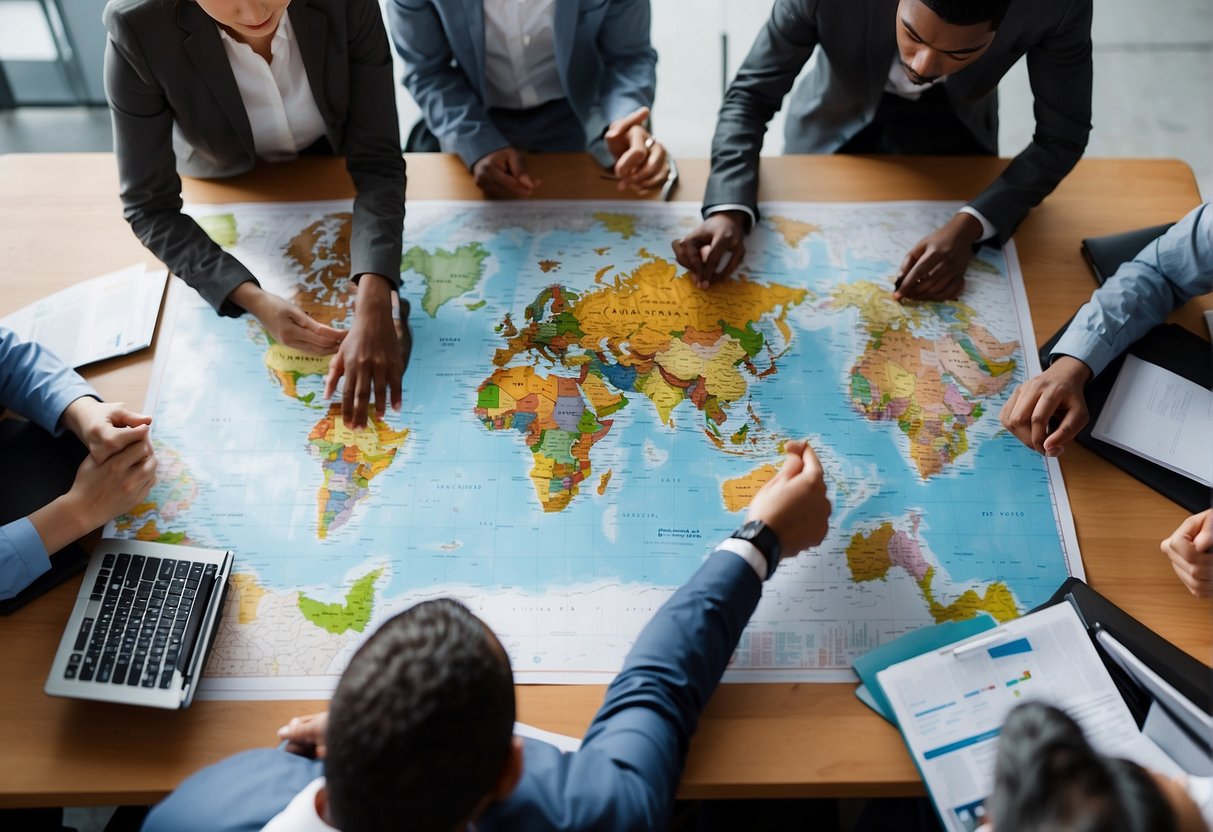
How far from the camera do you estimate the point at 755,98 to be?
1.69 meters

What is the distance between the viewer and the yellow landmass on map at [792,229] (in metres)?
1.59

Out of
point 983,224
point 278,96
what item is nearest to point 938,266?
point 983,224

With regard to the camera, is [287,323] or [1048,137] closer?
[287,323]

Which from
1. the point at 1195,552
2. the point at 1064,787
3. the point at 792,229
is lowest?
the point at 1195,552

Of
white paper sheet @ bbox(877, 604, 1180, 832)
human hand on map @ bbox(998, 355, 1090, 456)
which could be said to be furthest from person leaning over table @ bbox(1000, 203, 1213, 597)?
white paper sheet @ bbox(877, 604, 1180, 832)

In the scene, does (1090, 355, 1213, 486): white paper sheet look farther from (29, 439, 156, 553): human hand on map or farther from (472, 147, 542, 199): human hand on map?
(29, 439, 156, 553): human hand on map

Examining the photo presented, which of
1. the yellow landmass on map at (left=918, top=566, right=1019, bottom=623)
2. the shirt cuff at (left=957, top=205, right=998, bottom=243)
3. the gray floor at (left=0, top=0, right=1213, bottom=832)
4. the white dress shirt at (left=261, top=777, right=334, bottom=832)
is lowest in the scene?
the gray floor at (left=0, top=0, right=1213, bottom=832)

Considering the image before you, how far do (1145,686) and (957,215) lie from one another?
31.6 inches

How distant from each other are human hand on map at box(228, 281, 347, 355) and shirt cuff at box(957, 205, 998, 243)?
41.6 inches

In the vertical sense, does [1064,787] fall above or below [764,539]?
above

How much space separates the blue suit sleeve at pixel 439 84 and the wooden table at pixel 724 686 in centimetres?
6

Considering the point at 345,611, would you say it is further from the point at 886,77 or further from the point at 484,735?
the point at 886,77

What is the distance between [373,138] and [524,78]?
1.47ft

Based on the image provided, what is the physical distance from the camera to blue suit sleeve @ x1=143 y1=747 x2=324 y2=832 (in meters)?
1.01
